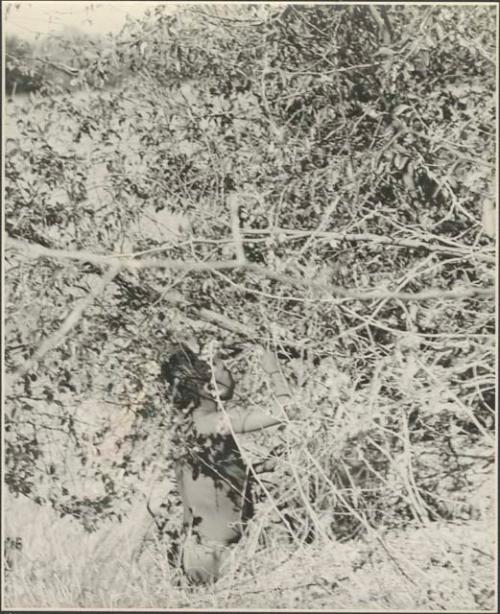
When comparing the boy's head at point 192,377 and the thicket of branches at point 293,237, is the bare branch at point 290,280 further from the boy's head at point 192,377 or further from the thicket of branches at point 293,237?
the boy's head at point 192,377

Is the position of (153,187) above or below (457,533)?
above

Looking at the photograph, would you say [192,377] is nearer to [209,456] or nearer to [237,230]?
[209,456]

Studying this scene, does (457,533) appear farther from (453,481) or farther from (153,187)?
(153,187)

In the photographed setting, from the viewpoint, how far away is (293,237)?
14.9 feet

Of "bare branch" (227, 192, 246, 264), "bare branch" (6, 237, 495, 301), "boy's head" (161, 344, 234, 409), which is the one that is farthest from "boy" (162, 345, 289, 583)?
"bare branch" (227, 192, 246, 264)

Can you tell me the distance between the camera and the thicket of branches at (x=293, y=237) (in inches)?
177

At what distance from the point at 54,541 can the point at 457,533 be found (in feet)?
6.22

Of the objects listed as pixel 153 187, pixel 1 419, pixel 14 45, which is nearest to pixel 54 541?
pixel 1 419

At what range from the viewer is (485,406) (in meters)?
4.48

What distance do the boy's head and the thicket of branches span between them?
0.22 feet

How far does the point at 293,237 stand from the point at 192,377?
2.69ft

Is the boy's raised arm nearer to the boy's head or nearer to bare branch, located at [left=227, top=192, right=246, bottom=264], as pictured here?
the boy's head

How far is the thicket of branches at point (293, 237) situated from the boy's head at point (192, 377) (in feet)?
0.22

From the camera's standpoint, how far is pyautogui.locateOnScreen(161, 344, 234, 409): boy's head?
4.55 m
